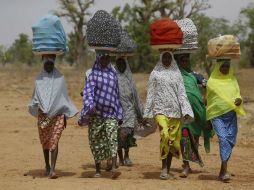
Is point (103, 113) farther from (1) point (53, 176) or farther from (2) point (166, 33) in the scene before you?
(2) point (166, 33)

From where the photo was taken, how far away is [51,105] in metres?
8.05

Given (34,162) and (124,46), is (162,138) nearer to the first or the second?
(124,46)

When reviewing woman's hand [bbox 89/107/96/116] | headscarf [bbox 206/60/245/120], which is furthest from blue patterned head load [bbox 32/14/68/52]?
headscarf [bbox 206/60/245/120]

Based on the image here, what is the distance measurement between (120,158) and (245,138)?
515 cm

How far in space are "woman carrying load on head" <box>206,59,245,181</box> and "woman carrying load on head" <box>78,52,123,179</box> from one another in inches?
52.0

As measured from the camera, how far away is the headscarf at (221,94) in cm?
785

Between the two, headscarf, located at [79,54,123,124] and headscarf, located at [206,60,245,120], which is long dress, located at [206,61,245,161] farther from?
headscarf, located at [79,54,123,124]

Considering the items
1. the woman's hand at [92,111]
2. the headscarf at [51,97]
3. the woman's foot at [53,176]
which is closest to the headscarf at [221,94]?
the woman's hand at [92,111]

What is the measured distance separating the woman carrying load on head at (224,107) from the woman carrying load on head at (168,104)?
378 millimetres

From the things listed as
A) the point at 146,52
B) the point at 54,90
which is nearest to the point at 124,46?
the point at 54,90

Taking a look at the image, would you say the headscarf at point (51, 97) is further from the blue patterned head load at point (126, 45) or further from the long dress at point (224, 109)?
the long dress at point (224, 109)

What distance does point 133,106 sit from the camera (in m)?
9.34

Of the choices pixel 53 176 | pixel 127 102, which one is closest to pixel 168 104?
pixel 127 102

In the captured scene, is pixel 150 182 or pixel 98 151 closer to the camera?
pixel 150 182
